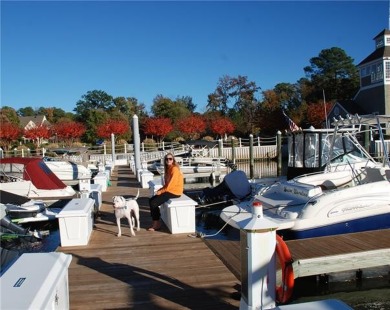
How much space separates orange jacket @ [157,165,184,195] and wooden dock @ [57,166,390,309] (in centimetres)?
84

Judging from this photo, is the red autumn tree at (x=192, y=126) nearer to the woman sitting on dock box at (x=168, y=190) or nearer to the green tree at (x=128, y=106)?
the green tree at (x=128, y=106)

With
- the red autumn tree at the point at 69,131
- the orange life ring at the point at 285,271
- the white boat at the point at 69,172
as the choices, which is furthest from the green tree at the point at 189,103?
the orange life ring at the point at 285,271

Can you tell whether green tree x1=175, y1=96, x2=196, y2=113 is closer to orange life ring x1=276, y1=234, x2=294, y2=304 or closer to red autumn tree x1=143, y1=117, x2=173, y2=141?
red autumn tree x1=143, y1=117, x2=173, y2=141

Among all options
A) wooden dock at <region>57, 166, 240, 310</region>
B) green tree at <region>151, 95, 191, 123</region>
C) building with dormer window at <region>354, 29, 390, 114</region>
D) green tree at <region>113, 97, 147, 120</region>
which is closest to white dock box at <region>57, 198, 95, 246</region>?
wooden dock at <region>57, 166, 240, 310</region>

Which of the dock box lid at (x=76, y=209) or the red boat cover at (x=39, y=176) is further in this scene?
the red boat cover at (x=39, y=176)

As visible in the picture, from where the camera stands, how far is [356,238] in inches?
268

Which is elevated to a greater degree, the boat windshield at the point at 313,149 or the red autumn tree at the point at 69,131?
the red autumn tree at the point at 69,131

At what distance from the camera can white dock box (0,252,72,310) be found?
2.79 meters

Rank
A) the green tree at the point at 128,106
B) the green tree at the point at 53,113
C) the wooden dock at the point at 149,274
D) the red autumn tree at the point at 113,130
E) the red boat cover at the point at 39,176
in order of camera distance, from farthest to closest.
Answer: the green tree at the point at 53,113
the green tree at the point at 128,106
the red autumn tree at the point at 113,130
the red boat cover at the point at 39,176
the wooden dock at the point at 149,274

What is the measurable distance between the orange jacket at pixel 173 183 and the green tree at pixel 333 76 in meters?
52.4

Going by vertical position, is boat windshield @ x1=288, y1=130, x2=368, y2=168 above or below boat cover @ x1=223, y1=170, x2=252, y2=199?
above

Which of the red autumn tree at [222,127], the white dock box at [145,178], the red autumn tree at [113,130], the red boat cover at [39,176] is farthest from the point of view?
the red autumn tree at [222,127]

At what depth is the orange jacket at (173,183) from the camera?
26.8 feet

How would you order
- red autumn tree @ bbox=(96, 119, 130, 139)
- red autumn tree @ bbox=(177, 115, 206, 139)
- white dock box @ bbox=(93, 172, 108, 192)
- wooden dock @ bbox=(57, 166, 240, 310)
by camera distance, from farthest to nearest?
red autumn tree @ bbox=(177, 115, 206, 139) → red autumn tree @ bbox=(96, 119, 130, 139) → white dock box @ bbox=(93, 172, 108, 192) → wooden dock @ bbox=(57, 166, 240, 310)
